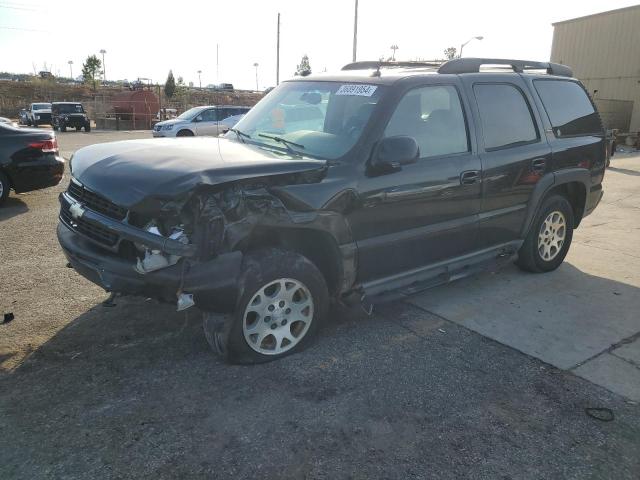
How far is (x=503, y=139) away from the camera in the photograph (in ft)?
15.1

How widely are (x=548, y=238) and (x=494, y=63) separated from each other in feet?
6.23

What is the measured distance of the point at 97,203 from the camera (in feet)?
11.3

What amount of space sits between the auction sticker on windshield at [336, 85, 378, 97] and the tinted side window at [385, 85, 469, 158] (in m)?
0.25

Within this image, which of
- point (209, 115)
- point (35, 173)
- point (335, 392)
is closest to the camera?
point (335, 392)

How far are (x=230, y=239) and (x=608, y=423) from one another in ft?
7.94

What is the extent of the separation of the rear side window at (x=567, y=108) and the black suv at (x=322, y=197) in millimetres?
40

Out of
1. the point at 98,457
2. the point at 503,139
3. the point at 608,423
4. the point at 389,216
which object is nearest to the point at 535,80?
the point at 503,139

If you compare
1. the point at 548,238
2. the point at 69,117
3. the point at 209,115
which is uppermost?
the point at 209,115

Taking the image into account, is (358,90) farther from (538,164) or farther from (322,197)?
(538,164)

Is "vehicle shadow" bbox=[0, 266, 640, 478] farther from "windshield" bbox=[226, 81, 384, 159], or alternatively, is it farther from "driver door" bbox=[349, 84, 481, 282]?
"windshield" bbox=[226, 81, 384, 159]

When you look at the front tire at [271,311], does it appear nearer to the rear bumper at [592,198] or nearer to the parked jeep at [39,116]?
the rear bumper at [592,198]

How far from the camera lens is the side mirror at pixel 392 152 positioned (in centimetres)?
357

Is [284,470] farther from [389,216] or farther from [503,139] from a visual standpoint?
[503,139]

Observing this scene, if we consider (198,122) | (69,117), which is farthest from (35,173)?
(69,117)
